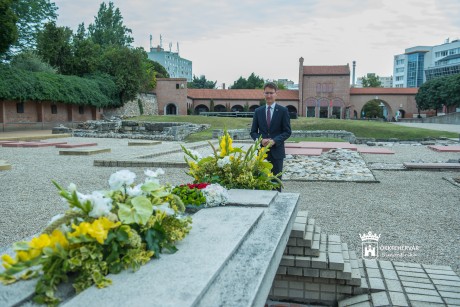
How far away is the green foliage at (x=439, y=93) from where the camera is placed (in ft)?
187

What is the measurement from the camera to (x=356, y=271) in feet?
12.3

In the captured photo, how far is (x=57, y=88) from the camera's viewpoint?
32938 mm

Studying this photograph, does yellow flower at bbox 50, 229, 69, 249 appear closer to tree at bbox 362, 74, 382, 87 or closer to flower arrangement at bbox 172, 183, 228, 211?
flower arrangement at bbox 172, 183, 228, 211

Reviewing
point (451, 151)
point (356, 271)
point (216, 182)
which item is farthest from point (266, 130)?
point (451, 151)

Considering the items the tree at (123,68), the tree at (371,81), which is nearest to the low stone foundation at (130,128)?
the tree at (123,68)

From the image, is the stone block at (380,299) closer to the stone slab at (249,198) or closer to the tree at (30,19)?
the stone slab at (249,198)

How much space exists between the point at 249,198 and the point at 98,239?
2.13 m

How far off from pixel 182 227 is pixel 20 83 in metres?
30.8

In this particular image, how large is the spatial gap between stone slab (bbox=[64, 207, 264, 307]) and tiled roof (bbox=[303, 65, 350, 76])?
59498mm

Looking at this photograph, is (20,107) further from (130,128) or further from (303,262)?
(303,262)

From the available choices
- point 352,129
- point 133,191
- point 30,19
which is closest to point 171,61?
point 30,19

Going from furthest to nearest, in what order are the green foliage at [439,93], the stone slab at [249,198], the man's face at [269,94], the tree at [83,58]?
the green foliage at [439,93]
the tree at [83,58]
the man's face at [269,94]
the stone slab at [249,198]

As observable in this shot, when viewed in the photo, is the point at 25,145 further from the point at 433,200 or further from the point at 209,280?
the point at 209,280

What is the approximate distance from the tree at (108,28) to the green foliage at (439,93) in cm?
4495
